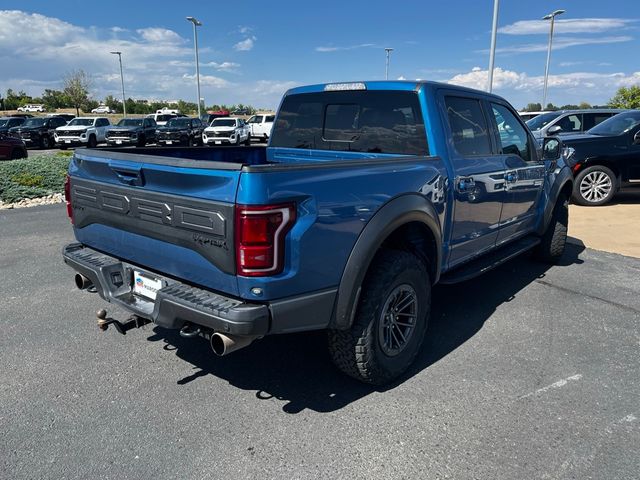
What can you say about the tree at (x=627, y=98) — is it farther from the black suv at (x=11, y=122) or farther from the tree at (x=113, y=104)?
the tree at (x=113, y=104)

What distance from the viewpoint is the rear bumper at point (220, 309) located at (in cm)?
239

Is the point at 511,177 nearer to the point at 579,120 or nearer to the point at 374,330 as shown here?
the point at 374,330

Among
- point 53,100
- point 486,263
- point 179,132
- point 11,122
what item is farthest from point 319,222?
point 53,100

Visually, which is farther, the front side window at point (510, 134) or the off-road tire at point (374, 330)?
the front side window at point (510, 134)

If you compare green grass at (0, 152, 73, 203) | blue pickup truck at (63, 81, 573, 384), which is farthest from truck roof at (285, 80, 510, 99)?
green grass at (0, 152, 73, 203)

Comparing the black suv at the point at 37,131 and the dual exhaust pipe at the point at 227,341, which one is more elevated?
the black suv at the point at 37,131

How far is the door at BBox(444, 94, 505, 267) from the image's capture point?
3758 millimetres

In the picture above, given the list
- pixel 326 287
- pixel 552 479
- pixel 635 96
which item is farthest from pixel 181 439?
pixel 635 96

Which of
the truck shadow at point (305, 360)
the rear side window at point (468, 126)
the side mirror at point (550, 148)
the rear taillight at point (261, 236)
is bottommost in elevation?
the truck shadow at point (305, 360)

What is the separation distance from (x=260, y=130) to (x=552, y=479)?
3005 centimetres

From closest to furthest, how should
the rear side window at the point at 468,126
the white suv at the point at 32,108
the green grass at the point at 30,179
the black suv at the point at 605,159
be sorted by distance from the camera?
the rear side window at the point at 468,126, the black suv at the point at 605,159, the green grass at the point at 30,179, the white suv at the point at 32,108

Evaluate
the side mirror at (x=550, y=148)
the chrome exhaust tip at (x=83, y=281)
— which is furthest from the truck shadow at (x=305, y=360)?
the side mirror at (x=550, y=148)

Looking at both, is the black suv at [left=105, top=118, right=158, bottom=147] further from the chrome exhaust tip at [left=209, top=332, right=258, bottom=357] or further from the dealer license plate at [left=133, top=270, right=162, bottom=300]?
the chrome exhaust tip at [left=209, top=332, right=258, bottom=357]

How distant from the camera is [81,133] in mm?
24766
